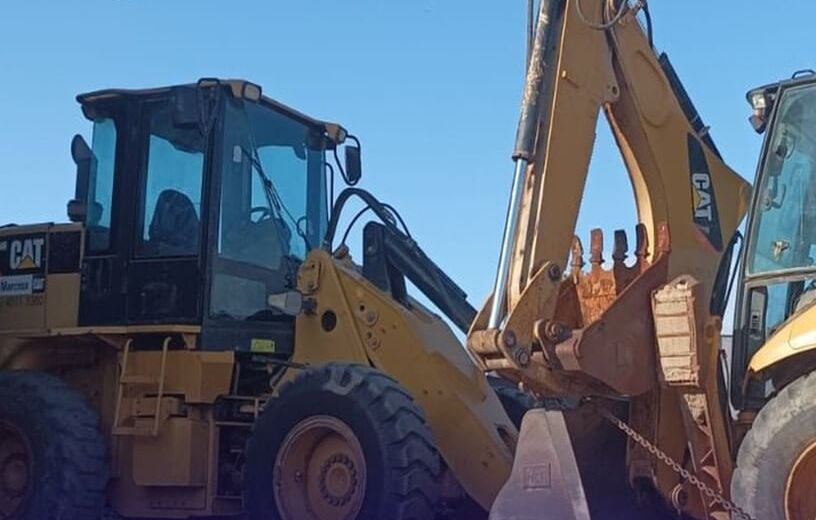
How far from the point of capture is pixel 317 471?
7258mm

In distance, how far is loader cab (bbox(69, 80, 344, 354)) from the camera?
8.49 metres

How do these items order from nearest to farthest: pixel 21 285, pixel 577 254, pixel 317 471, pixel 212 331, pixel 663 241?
1. pixel 663 241
2. pixel 577 254
3. pixel 317 471
4. pixel 212 331
5. pixel 21 285

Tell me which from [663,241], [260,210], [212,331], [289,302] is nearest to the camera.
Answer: [663,241]

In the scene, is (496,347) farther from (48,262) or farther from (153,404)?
(48,262)

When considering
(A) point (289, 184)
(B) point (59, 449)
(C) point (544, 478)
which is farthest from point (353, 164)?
(C) point (544, 478)

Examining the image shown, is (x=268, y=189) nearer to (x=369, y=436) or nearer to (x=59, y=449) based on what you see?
(x=59, y=449)

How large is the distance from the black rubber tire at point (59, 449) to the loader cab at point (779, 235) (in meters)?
4.32

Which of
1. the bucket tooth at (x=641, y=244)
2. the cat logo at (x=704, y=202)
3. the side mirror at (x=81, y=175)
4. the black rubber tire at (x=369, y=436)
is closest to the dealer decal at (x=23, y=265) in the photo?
the side mirror at (x=81, y=175)

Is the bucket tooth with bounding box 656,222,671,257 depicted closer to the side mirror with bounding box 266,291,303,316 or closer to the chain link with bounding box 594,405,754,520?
the chain link with bounding box 594,405,754,520

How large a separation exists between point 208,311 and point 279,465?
1554 millimetres

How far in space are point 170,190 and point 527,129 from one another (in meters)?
3.16

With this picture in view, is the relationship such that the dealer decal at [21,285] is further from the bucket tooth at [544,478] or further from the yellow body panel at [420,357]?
the bucket tooth at [544,478]

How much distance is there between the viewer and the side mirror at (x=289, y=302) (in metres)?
8.03

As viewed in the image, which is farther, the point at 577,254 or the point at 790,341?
the point at 577,254
